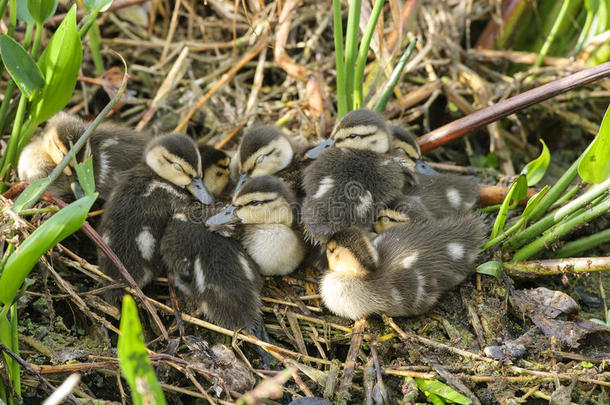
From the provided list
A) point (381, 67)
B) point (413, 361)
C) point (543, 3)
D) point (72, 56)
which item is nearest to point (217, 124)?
point (381, 67)

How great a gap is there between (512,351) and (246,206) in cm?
120

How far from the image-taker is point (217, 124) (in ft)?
11.5

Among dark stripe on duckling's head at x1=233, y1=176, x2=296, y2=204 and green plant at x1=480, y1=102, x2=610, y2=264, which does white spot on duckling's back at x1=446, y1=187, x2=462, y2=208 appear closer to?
green plant at x1=480, y1=102, x2=610, y2=264

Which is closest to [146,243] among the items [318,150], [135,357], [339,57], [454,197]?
[318,150]

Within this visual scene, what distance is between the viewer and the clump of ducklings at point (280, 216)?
245 cm

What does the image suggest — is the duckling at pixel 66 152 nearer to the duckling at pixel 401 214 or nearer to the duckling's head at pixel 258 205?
the duckling's head at pixel 258 205

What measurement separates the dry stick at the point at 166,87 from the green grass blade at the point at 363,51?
1212mm

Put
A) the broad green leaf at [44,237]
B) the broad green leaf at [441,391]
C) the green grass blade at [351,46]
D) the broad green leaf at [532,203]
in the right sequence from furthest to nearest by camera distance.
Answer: the green grass blade at [351,46] → the broad green leaf at [532,203] → the broad green leaf at [441,391] → the broad green leaf at [44,237]

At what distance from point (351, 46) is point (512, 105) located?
0.81 meters

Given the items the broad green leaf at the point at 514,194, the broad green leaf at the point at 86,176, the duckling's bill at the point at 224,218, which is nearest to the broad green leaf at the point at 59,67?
the broad green leaf at the point at 86,176

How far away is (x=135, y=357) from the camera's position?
1.43 m

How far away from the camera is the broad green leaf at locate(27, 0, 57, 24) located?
7.49ft

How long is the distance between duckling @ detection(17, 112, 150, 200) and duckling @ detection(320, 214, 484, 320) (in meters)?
1.08

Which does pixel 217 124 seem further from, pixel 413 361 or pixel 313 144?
pixel 413 361
